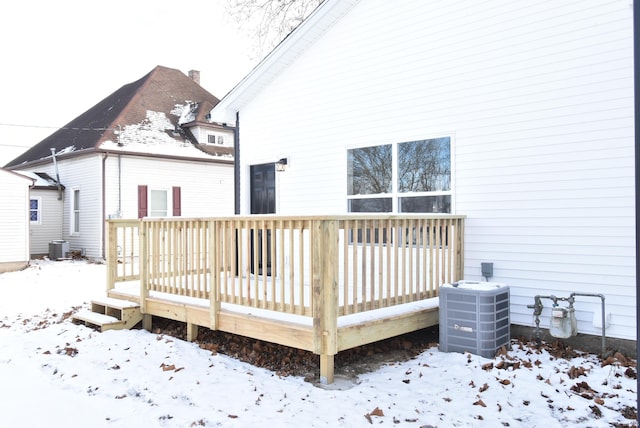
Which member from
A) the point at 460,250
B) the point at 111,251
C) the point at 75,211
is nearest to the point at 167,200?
the point at 75,211

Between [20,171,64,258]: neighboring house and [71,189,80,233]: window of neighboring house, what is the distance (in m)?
0.58

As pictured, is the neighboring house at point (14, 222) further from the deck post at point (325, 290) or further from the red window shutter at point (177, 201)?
the deck post at point (325, 290)

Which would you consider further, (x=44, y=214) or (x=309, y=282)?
(x=44, y=214)

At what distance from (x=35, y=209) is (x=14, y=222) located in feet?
8.73

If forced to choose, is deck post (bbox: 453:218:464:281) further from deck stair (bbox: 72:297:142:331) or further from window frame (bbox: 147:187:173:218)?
window frame (bbox: 147:187:173:218)

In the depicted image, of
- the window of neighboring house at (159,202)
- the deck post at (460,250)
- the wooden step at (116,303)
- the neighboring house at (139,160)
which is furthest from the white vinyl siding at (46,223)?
the deck post at (460,250)

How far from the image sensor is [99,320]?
6.34 meters

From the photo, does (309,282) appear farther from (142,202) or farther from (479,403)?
(142,202)

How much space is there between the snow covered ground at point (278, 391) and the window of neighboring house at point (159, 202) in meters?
10.3

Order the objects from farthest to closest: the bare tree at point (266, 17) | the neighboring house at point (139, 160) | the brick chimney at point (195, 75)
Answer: the brick chimney at point (195, 75) → the neighboring house at point (139, 160) → the bare tree at point (266, 17)

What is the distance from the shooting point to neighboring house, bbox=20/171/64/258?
15.6 meters

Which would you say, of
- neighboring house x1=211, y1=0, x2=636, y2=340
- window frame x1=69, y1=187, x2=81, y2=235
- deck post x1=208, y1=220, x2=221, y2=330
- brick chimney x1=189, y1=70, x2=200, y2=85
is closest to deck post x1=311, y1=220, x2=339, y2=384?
deck post x1=208, y1=220, x2=221, y2=330

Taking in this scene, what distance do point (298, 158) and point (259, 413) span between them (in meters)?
4.90

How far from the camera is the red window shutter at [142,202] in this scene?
15617 millimetres
